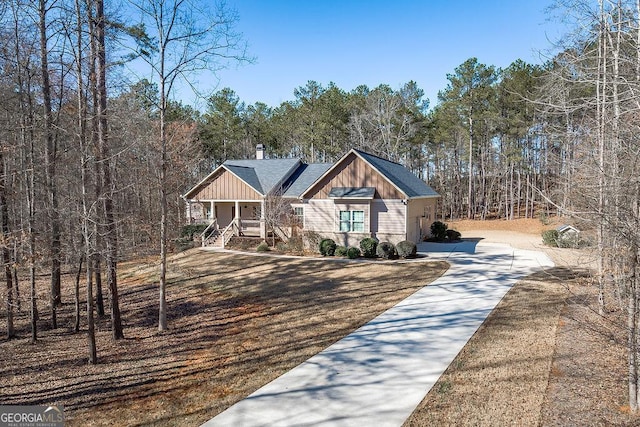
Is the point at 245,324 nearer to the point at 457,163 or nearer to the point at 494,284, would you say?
the point at 494,284

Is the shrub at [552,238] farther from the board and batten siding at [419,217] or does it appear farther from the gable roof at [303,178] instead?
the gable roof at [303,178]

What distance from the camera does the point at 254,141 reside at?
5062 cm

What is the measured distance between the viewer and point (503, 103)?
37688 mm

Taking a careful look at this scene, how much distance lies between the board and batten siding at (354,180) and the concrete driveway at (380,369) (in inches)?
297

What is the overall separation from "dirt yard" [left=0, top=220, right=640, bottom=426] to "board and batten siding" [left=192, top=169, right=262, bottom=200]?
1025 centimetres

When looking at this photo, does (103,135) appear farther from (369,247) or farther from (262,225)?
(262,225)

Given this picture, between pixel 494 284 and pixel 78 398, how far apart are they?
1316 cm

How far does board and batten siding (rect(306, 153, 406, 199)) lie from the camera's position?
21.0 metres

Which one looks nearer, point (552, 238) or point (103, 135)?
point (103, 135)

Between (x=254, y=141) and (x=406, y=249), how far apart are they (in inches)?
1394

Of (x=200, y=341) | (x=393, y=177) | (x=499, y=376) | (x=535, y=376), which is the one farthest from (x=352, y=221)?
(x=535, y=376)

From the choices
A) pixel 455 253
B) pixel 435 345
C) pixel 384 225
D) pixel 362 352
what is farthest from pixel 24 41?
pixel 455 253

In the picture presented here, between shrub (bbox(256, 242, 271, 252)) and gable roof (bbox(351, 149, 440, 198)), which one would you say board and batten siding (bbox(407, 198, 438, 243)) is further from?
shrub (bbox(256, 242, 271, 252))

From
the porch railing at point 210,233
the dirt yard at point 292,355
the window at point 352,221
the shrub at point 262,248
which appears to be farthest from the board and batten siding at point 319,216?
the porch railing at point 210,233
